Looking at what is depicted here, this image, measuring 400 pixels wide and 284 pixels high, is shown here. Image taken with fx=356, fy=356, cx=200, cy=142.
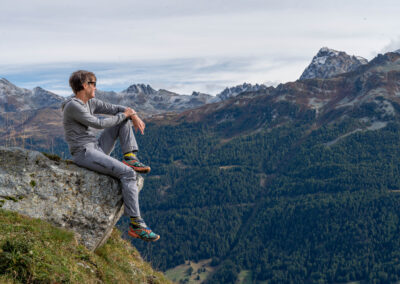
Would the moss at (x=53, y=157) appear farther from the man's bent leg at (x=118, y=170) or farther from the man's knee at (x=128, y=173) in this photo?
the man's knee at (x=128, y=173)

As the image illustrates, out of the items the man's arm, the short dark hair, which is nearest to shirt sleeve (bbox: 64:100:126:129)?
the short dark hair

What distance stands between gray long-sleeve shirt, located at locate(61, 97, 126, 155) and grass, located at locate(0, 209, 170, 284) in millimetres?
3237

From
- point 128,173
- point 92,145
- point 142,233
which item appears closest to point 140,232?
point 142,233

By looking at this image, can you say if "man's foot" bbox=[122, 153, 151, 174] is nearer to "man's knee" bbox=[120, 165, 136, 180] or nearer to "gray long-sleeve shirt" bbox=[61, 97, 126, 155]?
"man's knee" bbox=[120, 165, 136, 180]

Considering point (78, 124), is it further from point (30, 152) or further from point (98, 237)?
point (98, 237)

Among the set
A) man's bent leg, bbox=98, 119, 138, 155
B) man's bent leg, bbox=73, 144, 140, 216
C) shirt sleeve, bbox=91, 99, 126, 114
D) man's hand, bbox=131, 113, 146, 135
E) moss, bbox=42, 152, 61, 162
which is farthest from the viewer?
shirt sleeve, bbox=91, 99, 126, 114

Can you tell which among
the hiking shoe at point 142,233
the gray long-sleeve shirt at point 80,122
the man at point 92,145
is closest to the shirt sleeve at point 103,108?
the gray long-sleeve shirt at point 80,122

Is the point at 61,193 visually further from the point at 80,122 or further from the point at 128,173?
the point at 80,122

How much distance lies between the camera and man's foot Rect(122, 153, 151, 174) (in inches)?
534

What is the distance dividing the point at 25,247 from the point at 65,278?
4.17 feet

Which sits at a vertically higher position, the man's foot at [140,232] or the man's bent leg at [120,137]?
the man's bent leg at [120,137]

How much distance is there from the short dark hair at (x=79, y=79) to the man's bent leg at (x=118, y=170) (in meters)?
2.19

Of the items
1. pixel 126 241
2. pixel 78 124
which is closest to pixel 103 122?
pixel 78 124

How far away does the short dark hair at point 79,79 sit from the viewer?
12727 millimetres
